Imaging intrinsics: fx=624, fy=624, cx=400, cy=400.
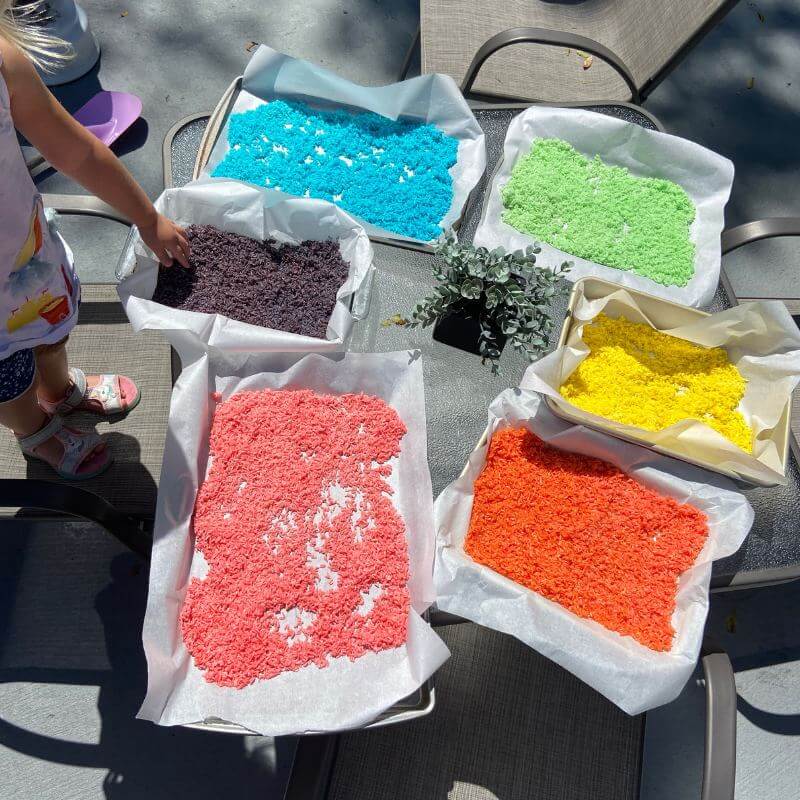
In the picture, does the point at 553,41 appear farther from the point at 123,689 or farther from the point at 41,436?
the point at 123,689

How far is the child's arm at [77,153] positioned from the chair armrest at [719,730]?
129cm

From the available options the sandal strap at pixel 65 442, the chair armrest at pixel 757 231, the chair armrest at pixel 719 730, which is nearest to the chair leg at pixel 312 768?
the chair armrest at pixel 719 730

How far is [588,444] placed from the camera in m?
1.16

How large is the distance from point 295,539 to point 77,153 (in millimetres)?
779

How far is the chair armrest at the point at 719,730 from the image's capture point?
104cm

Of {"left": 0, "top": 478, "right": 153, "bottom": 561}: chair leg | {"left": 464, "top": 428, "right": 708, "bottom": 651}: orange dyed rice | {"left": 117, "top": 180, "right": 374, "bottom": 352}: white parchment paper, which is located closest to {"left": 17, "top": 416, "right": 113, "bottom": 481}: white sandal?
{"left": 0, "top": 478, "right": 153, "bottom": 561}: chair leg

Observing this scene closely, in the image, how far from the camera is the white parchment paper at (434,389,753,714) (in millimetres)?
1017

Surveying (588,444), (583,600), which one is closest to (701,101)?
(588,444)

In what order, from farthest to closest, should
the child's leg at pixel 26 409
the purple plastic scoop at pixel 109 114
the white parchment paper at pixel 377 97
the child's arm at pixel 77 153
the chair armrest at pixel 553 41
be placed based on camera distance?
the purple plastic scoop at pixel 109 114, the chair armrest at pixel 553 41, the white parchment paper at pixel 377 97, the child's leg at pixel 26 409, the child's arm at pixel 77 153

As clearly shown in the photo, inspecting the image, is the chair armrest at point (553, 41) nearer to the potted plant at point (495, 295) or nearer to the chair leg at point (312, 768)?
the potted plant at point (495, 295)

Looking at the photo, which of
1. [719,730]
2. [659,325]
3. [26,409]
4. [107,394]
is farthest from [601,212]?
[26,409]

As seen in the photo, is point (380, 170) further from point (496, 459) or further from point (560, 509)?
point (560, 509)

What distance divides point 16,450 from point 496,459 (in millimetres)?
1034

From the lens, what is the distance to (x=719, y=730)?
1.07 m
